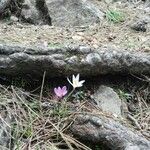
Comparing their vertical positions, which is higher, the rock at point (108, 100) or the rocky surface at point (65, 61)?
the rocky surface at point (65, 61)

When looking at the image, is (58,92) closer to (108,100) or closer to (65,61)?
(65,61)

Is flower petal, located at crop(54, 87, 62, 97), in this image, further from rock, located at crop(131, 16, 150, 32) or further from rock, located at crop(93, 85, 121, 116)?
rock, located at crop(131, 16, 150, 32)

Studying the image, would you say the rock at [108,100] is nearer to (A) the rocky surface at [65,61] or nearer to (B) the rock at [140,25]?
(A) the rocky surface at [65,61]

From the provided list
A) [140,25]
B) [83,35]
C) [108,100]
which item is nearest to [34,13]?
[83,35]

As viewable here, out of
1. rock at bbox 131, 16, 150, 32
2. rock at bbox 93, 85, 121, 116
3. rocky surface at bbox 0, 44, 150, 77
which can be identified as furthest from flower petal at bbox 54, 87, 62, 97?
rock at bbox 131, 16, 150, 32

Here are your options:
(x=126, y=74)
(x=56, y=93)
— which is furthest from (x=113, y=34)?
(x=56, y=93)

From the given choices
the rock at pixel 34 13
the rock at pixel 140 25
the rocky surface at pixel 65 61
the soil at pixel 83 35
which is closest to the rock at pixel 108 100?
the rocky surface at pixel 65 61
